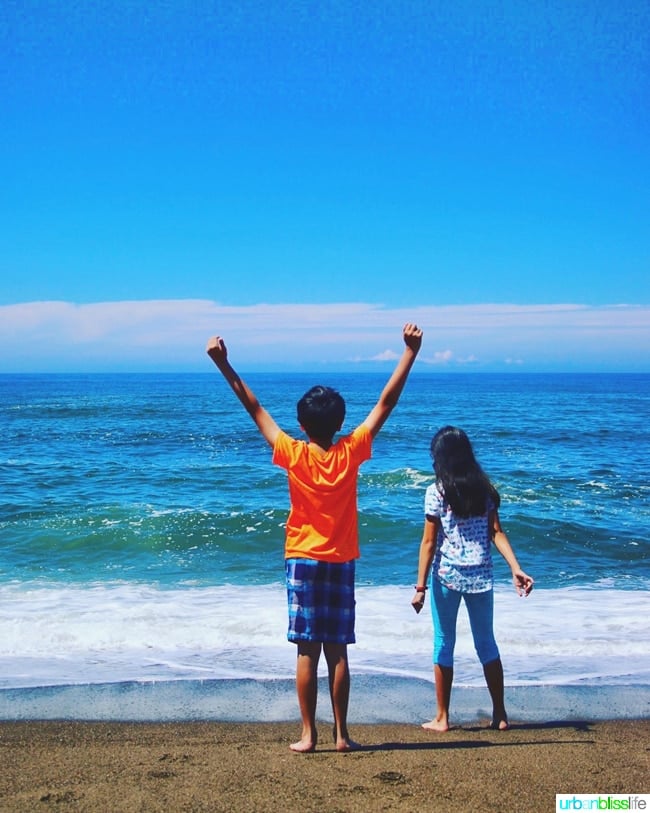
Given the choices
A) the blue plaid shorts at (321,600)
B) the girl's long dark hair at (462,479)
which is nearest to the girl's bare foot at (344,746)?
the blue plaid shorts at (321,600)

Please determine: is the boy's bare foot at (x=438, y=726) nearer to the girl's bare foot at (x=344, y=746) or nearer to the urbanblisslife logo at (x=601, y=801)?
the girl's bare foot at (x=344, y=746)

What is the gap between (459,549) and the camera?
4.28m

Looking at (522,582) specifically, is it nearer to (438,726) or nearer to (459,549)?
(459,549)

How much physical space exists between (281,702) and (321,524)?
2.08 meters

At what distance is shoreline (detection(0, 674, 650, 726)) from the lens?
4.82 metres

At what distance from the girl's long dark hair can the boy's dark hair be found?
85cm

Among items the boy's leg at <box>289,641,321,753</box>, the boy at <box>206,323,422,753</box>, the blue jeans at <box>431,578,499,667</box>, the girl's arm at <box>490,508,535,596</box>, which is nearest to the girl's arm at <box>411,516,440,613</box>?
the blue jeans at <box>431,578,499,667</box>

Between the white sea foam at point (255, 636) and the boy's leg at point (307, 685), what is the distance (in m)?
1.88

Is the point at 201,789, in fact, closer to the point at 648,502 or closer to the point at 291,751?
the point at 291,751

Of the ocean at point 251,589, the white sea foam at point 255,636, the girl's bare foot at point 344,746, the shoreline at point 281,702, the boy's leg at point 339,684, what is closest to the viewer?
the boy's leg at point 339,684

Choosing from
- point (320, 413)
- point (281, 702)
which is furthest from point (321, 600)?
point (281, 702)

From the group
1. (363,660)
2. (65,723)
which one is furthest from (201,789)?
(363,660)

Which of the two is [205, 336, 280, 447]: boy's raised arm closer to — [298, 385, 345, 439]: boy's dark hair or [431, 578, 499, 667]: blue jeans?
[298, 385, 345, 439]: boy's dark hair

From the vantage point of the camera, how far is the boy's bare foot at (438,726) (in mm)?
4469
